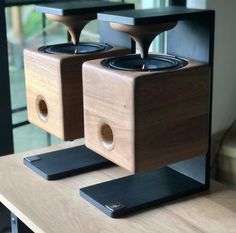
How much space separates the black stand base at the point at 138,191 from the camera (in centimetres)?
112

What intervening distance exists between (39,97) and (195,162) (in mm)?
390

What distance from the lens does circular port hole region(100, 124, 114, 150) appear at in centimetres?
111

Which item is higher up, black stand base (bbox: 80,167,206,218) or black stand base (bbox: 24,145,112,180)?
Answer: black stand base (bbox: 24,145,112,180)

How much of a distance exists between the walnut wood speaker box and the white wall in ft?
1.52

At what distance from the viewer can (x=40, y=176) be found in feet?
4.20

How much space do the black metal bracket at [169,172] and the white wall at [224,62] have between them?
379 mm

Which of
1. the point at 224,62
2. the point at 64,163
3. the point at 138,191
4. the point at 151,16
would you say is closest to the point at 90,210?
the point at 138,191

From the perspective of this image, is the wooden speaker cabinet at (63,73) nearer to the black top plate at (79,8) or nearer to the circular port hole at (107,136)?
the black top plate at (79,8)

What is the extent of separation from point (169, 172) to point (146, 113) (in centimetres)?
29

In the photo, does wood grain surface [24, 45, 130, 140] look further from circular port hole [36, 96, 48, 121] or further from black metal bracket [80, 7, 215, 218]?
black metal bracket [80, 7, 215, 218]

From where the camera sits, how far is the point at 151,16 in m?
1.03

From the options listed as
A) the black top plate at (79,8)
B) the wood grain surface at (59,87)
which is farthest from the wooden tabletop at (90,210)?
the black top plate at (79,8)

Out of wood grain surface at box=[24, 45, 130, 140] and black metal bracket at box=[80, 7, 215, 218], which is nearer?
black metal bracket at box=[80, 7, 215, 218]

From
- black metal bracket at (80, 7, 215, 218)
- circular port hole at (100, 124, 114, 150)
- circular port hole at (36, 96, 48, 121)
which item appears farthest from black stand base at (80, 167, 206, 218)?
circular port hole at (36, 96, 48, 121)
